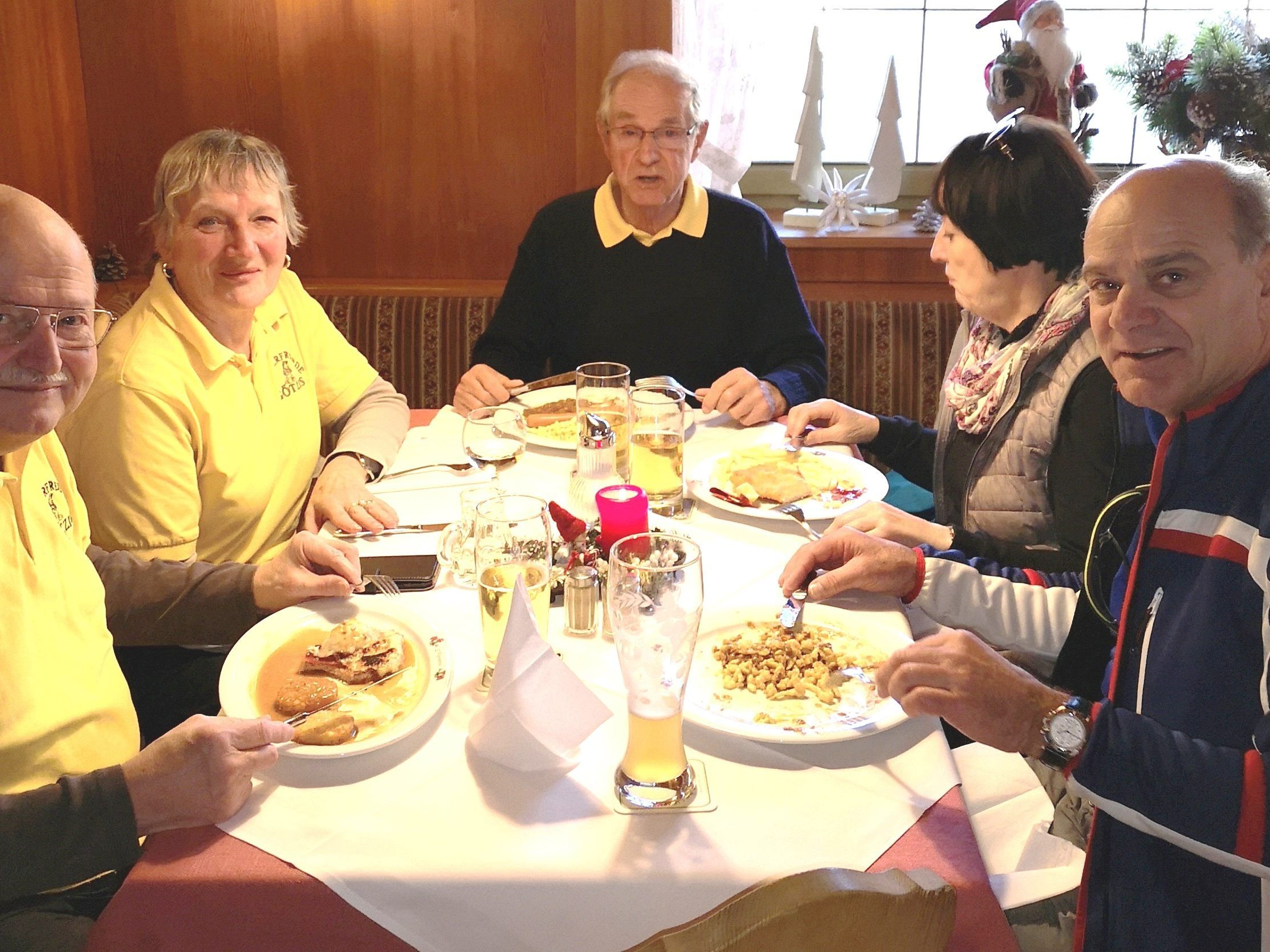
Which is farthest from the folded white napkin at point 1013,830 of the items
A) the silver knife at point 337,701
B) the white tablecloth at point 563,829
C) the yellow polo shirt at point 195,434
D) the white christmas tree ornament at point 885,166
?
the white christmas tree ornament at point 885,166

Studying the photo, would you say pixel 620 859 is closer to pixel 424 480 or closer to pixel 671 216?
pixel 424 480

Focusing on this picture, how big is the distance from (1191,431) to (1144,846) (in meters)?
0.46

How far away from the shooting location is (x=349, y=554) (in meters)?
1.59

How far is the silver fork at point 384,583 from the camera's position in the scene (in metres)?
1.61

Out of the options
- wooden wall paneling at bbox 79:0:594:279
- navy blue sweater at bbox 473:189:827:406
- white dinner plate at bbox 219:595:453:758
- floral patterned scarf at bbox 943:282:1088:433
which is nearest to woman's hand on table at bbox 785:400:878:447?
floral patterned scarf at bbox 943:282:1088:433

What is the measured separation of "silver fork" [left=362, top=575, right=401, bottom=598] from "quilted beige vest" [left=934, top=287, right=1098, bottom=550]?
1.02 metres

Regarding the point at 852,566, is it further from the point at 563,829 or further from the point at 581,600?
the point at 563,829

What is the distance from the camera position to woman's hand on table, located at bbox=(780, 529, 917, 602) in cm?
155

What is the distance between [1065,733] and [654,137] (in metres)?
2.01

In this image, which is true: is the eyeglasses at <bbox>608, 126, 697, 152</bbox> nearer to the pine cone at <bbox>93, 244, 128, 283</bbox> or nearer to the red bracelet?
the red bracelet

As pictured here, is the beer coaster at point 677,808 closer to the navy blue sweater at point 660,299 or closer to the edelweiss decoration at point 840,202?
the navy blue sweater at point 660,299

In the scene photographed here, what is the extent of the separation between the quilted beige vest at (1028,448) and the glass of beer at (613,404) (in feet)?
2.03

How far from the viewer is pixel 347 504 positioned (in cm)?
188

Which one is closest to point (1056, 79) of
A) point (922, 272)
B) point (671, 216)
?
point (922, 272)
